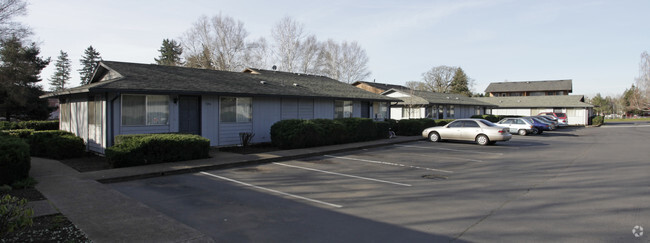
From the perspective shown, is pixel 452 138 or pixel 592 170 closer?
pixel 592 170

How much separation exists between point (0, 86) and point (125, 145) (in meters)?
32.5

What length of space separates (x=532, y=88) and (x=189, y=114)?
79.5m

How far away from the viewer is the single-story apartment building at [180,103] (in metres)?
13.0

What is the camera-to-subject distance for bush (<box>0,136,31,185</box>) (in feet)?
25.8

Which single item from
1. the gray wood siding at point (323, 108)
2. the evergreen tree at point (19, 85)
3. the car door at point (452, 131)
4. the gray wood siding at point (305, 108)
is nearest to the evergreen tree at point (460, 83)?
the car door at point (452, 131)

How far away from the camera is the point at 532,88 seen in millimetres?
76375

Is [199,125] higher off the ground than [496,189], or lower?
higher

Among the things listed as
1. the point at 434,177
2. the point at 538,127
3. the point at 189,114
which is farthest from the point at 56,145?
the point at 538,127

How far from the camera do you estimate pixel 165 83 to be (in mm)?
14156

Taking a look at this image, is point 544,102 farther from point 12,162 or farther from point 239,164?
point 12,162

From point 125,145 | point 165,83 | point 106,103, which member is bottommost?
point 125,145

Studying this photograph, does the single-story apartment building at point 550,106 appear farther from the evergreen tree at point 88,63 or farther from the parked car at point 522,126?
the evergreen tree at point 88,63

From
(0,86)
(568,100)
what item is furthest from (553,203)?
(568,100)

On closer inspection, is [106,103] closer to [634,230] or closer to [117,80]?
[117,80]
